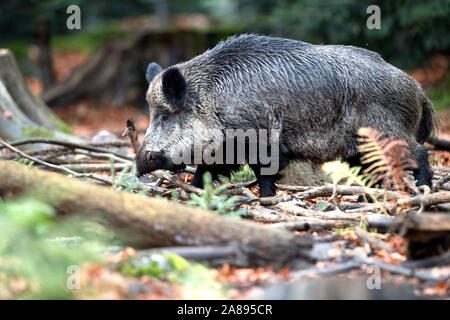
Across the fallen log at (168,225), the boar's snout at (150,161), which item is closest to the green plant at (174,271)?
the fallen log at (168,225)

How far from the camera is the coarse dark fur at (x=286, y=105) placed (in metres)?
6.62

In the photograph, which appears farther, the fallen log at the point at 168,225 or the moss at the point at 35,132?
the moss at the point at 35,132

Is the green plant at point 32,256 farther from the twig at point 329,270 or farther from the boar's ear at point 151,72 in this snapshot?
the boar's ear at point 151,72

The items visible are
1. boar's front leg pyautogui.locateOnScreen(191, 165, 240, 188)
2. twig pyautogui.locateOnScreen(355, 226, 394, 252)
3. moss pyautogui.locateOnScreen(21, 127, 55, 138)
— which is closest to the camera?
twig pyautogui.locateOnScreen(355, 226, 394, 252)

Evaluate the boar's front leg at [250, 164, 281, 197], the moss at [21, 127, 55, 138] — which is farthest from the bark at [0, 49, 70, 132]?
the boar's front leg at [250, 164, 281, 197]

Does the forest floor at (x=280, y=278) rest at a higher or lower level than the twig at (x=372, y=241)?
lower

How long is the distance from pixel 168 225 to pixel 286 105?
110 inches

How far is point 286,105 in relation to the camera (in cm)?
664

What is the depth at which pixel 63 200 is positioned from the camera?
4.36 m

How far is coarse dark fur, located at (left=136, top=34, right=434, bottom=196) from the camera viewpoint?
6617 millimetres

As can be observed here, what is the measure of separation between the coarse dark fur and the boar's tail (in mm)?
441

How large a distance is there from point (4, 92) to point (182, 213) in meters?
6.35

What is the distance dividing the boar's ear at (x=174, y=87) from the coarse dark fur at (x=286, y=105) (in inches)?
0.4

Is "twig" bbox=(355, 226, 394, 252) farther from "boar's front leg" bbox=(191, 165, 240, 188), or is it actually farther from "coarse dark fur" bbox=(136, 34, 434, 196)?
"boar's front leg" bbox=(191, 165, 240, 188)
